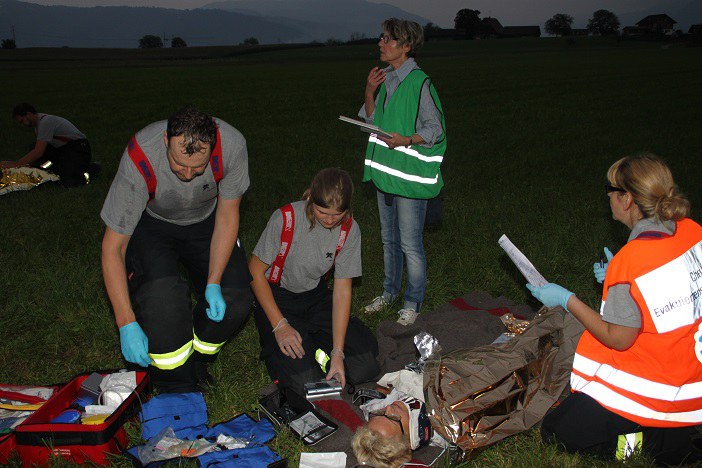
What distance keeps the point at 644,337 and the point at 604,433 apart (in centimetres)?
64

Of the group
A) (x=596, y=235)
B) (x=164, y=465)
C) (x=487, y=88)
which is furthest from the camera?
(x=487, y=88)

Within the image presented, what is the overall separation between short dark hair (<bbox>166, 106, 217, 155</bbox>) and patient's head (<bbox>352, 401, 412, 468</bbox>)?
1929 mm

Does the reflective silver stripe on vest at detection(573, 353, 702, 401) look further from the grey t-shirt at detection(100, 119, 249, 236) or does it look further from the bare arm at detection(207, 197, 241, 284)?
the grey t-shirt at detection(100, 119, 249, 236)

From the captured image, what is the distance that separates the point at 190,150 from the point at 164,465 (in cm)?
183

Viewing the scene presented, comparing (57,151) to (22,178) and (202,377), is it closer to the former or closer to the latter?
(22,178)

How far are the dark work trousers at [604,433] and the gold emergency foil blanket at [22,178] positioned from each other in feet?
28.1

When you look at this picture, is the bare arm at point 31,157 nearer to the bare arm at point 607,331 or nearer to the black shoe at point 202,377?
the black shoe at point 202,377

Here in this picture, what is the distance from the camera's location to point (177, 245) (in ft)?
15.6

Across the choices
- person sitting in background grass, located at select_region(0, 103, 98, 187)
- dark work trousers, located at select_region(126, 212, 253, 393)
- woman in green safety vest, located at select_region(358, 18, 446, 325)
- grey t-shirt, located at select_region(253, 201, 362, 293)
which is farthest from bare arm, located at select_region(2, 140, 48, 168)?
grey t-shirt, located at select_region(253, 201, 362, 293)

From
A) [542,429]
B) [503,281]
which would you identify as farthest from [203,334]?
[503,281]

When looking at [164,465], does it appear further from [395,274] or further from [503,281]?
[503,281]

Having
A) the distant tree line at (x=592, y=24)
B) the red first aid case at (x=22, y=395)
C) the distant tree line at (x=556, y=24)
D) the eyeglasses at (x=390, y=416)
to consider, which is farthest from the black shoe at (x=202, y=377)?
the distant tree line at (x=592, y=24)

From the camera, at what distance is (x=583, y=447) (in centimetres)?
372

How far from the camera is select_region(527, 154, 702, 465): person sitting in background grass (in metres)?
3.29
